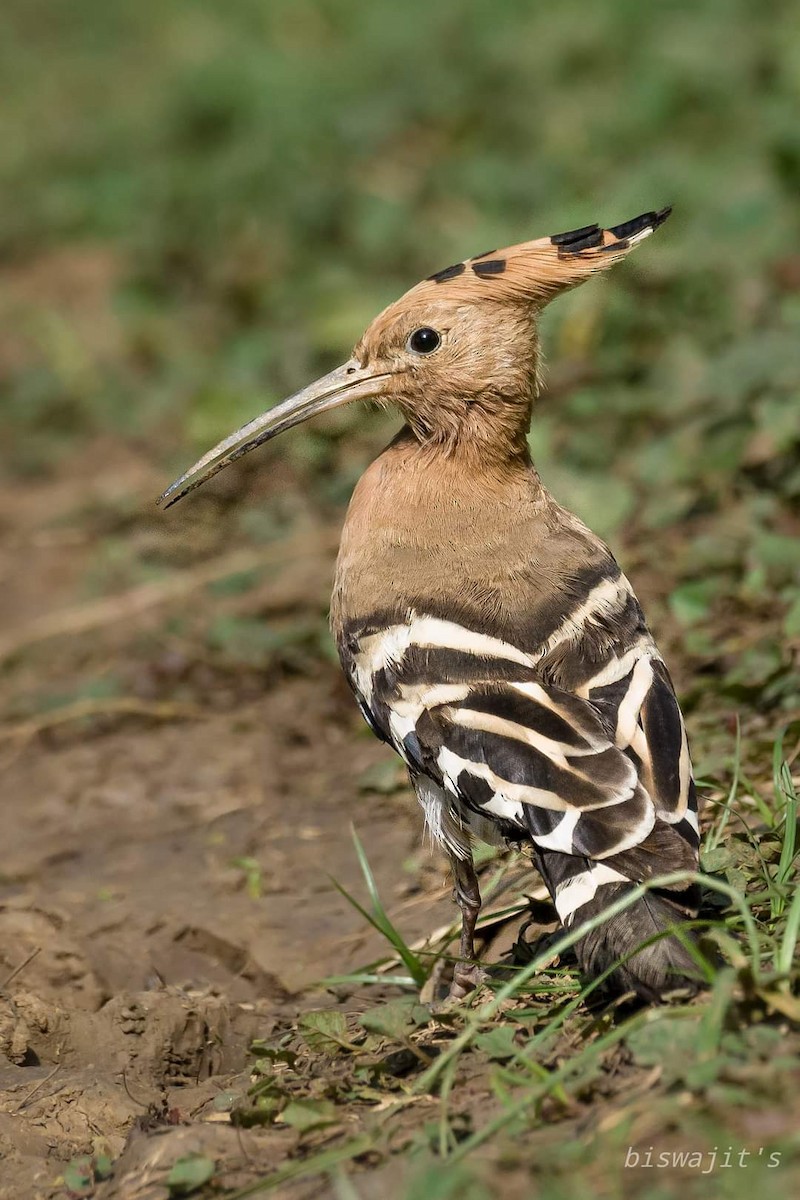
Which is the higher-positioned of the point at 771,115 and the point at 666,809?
the point at 771,115

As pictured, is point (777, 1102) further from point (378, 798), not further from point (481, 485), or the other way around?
point (378, 798)

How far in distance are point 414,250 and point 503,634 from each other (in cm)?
450

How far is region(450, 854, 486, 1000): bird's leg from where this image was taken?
10.4ft

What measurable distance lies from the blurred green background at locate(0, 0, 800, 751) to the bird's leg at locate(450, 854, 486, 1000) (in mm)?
967

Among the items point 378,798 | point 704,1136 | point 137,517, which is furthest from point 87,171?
point 704,1136

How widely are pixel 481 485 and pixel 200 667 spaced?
1.85 m

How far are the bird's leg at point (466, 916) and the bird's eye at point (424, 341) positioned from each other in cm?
121

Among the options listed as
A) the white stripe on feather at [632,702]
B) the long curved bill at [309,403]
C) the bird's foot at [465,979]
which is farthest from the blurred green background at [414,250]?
the long curved bill at [309,403]

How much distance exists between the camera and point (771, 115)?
6789 mm

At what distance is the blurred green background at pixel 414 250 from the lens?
4875 millimetres

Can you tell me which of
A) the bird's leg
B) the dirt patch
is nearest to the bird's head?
the bird's leg

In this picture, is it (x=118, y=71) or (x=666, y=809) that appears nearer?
(x=666, y=809)

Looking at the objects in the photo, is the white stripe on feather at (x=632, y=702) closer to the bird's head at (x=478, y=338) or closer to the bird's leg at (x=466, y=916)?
the bird's leg at (x=466, y=916)

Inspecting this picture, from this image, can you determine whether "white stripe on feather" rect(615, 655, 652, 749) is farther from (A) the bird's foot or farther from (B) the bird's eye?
(B) the bird's eye
